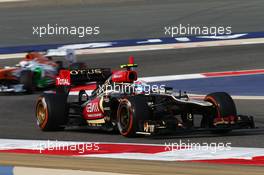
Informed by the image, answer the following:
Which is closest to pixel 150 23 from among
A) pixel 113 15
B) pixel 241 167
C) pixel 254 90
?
pixel 113 15

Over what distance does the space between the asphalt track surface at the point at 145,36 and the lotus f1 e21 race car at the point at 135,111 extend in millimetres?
174

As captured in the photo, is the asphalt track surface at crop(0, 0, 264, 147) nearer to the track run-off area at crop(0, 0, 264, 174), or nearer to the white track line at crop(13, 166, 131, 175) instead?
the track run-off area at crop(0, 0, 264, 174)

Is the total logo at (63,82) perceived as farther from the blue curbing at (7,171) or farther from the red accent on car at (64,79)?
the blue curbing at (7,171)

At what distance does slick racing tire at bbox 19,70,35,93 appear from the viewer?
676 inches

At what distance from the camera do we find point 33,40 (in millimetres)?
26969

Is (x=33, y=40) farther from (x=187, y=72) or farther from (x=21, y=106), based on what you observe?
(x=21, y=106)

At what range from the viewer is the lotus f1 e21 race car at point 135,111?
11.1 meters

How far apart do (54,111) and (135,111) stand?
183cm

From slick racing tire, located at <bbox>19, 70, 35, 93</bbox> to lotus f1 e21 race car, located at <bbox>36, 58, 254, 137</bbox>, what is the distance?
4448mm

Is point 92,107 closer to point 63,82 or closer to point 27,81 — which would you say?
point 63,82

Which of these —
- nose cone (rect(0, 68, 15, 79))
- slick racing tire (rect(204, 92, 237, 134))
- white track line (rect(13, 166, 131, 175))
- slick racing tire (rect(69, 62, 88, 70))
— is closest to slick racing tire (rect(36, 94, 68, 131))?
slick racing tire (rect(204, 92, 237, 134))

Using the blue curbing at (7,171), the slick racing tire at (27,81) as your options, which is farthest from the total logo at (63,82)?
the blue curbing at (7,171)

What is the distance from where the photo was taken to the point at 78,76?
1331 cm

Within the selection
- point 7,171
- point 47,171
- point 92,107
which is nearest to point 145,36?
point 92,107
